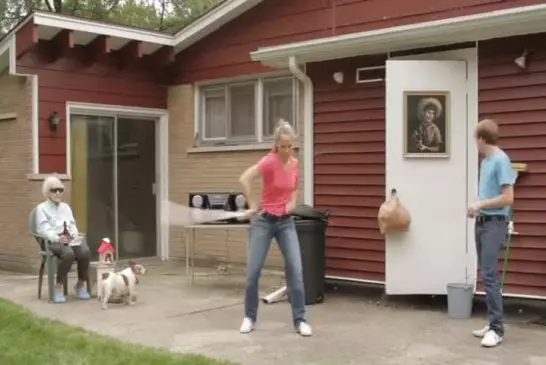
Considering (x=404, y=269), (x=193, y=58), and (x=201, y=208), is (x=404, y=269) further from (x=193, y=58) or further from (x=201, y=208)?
(x=193, y=58)

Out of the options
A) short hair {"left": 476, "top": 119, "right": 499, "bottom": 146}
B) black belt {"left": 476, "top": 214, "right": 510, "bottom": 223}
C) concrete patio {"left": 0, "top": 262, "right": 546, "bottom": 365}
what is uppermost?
short hair {"left": 476, "top": 119, "right": 499, "bottom": 146}

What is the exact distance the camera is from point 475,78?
22.4 feet

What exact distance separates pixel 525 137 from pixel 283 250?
2.45m

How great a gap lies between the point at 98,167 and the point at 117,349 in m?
5.14

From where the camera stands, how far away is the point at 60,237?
748cm

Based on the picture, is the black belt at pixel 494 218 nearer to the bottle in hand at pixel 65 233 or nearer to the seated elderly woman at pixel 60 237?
the seated elderly woman at pixel 60 237

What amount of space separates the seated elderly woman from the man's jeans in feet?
13.5

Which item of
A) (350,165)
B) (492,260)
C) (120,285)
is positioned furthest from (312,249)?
(492,260)

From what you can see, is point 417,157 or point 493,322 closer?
point 493,322

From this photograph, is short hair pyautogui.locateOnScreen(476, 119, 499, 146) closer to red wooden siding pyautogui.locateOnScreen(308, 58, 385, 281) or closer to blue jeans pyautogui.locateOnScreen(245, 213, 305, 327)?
blue jeans pyautogui.locateOnScreen(245, 213, 305, 327)

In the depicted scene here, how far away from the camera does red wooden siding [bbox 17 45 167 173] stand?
30.6 ft

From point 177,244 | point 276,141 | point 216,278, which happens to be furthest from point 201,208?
point 276,141

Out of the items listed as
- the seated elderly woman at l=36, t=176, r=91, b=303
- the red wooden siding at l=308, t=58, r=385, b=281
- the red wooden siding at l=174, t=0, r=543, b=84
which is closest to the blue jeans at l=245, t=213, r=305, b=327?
the red wooden siding at l=308, t=58, r=385, b=281

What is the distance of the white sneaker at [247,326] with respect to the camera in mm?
6001
